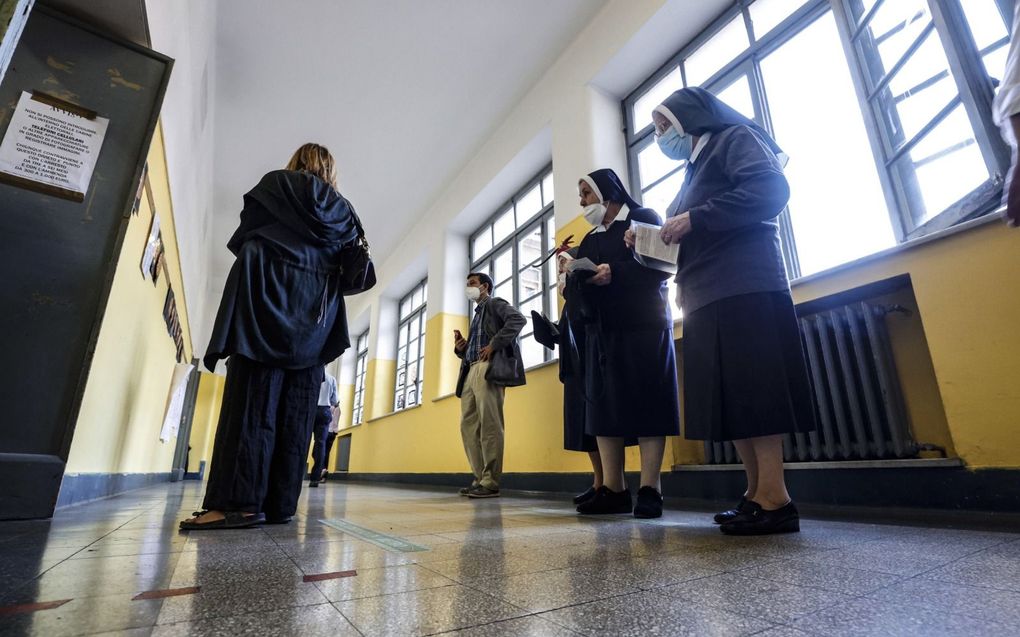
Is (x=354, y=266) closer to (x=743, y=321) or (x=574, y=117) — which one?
(x=743, y=321)

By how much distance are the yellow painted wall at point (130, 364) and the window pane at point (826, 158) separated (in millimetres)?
3103

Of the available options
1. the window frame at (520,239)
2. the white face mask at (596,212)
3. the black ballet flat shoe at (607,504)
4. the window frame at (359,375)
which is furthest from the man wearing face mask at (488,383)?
the window frame at (359,375)

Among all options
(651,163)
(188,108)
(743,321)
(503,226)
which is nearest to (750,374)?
(743,321)

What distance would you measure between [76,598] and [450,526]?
40.1 inches

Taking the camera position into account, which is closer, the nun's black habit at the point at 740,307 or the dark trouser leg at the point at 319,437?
the nun's black habit at the point at 740,307

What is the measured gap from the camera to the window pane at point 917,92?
185cm

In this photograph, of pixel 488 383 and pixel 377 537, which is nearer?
pixel 377 537

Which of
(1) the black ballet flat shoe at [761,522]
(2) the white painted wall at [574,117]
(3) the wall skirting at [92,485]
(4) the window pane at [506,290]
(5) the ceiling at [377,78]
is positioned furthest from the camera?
(4) the window pane at [506,290]

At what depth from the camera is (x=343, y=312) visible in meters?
1.85

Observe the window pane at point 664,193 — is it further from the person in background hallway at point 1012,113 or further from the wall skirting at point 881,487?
the person in background hallway at point 1012,113

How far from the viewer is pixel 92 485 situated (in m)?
2.33

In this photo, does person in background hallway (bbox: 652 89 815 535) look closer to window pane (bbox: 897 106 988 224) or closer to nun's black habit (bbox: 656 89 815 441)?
nun's black habit (bbox: 656 89 815 441)

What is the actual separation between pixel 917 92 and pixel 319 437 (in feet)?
17.7

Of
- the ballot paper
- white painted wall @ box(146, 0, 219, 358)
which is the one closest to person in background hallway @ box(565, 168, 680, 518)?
the ballot paper
